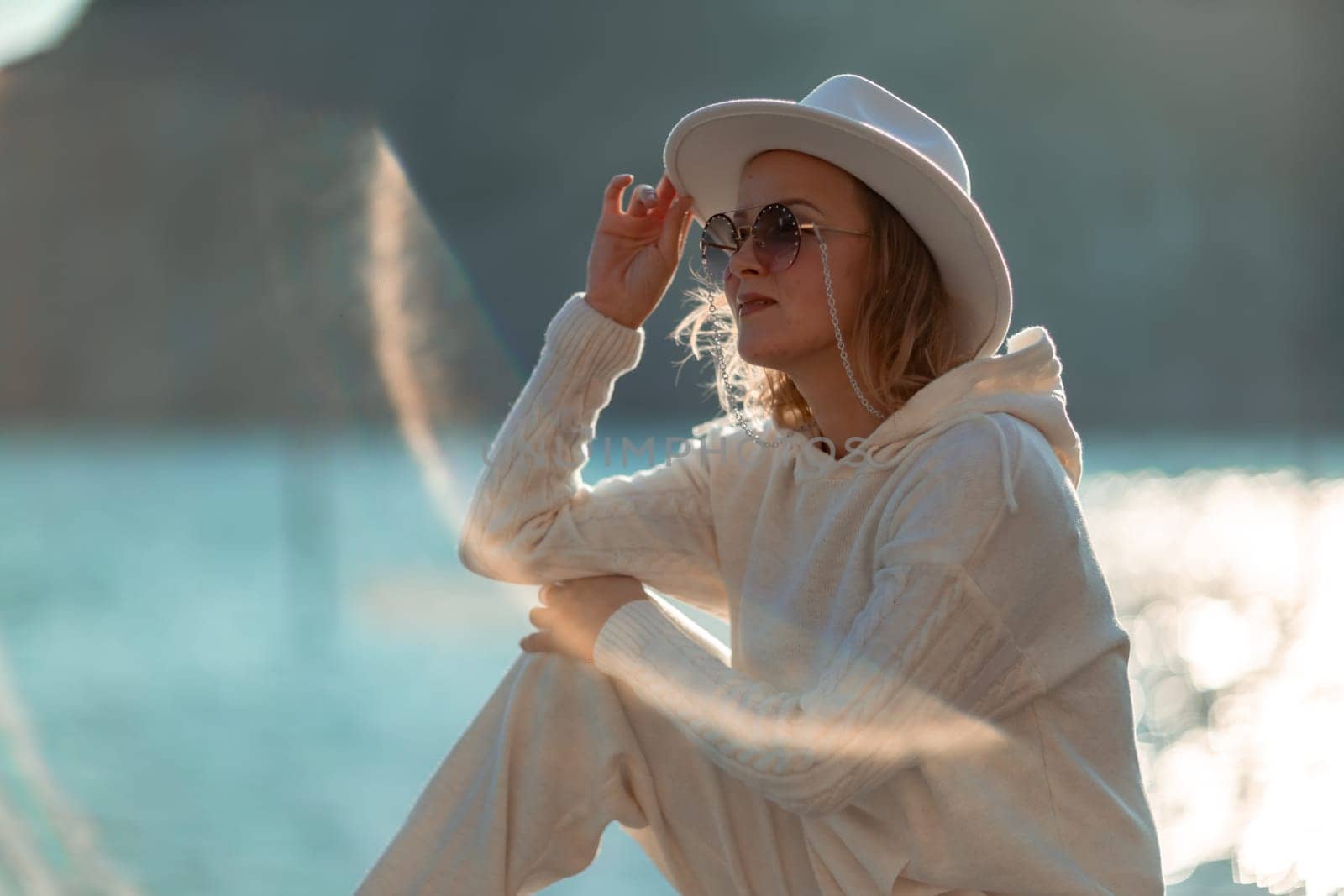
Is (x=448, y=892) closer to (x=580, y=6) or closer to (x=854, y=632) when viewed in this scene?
(x=854, y=632)

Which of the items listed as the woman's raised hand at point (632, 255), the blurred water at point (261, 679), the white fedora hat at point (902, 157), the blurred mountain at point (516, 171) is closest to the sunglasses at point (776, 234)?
the white fedora hat at point (902, 157)

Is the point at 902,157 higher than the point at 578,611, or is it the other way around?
the point at 902,157

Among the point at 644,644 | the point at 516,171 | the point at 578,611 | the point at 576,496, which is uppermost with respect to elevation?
the point at 516,171

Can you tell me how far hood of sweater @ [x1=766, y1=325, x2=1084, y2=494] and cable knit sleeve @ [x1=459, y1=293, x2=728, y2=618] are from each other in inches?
18.9

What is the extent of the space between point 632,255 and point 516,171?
795 inches

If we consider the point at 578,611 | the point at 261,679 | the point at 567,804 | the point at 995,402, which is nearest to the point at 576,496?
the point at 578,611

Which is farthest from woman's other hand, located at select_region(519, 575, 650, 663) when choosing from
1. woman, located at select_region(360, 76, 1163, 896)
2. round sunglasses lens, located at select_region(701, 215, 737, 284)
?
round sunglasses lens, located at select_region(701, 215, 737, 284)

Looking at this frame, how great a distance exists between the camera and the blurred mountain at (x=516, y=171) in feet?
69.2

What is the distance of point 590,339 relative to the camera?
7.68 feet

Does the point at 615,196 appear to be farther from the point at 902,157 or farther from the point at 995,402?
the point at 995,402

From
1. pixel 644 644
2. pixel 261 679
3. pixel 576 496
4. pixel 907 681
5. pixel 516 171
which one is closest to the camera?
pixel 907 681

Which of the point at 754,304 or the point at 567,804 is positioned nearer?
the point at 567,804

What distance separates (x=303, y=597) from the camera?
8094 millimetres

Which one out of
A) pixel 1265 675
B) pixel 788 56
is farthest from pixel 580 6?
pixel 1265 675
